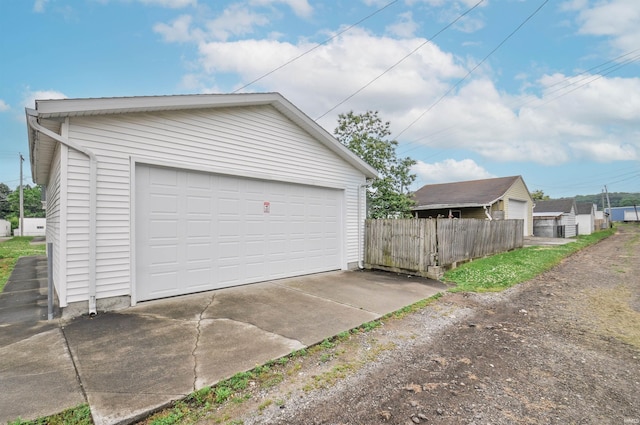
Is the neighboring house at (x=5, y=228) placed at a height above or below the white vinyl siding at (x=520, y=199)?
below

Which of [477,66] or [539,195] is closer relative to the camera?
[477,66]

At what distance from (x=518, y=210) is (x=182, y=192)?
2308 centimetres

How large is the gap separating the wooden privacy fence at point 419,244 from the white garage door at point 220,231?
1599mm

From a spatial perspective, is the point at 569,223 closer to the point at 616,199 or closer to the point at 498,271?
the point at 498,271

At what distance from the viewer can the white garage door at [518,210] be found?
2075 centimetres

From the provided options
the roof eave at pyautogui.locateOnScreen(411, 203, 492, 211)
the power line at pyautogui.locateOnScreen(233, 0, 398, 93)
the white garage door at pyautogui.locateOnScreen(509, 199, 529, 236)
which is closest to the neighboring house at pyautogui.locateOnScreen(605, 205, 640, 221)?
the white garage door at pyautogui.locateOnScreen(509, 199, 529, 236)

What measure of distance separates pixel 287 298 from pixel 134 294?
2.66 m

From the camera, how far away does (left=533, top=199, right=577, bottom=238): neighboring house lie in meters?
22.9

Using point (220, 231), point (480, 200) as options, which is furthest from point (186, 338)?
point (480, 200)

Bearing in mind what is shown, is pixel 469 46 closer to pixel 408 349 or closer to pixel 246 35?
pixel 246 35

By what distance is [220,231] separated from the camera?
649cm

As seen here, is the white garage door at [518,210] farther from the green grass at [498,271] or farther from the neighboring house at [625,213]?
the neighboring house at [625,213]

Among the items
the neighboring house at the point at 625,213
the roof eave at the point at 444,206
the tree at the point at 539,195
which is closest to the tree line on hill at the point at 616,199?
the neighboring house at the point at 625,213

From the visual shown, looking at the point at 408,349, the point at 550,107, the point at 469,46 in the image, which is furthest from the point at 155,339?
the point at 550,107
